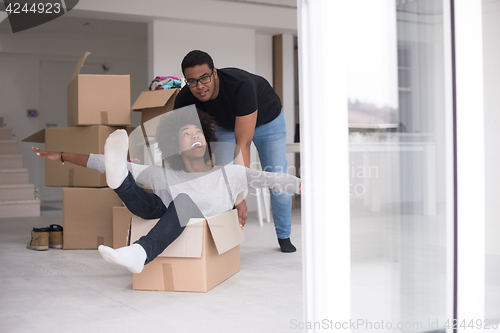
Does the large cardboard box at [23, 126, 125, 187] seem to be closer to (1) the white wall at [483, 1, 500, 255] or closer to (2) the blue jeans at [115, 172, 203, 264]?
(2) the blue jeans at [115, 172, 203, 264]

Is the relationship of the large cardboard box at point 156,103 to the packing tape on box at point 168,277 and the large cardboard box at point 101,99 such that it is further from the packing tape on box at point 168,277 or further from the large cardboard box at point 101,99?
the packing tape on box at point 168,277

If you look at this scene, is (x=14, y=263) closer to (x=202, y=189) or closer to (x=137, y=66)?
(x=202, y=189)

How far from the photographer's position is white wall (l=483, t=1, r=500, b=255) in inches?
43.4

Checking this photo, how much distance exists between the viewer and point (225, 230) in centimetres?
188

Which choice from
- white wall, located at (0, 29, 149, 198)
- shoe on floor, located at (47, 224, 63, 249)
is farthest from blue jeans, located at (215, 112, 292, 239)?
white wall, located at (0, 29, 149, 198)

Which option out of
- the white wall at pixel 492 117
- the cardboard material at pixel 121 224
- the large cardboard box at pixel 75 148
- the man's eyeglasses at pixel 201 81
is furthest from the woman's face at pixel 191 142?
the white wall at pixel 492 117

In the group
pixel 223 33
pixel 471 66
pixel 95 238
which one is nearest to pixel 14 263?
pixel 95 238

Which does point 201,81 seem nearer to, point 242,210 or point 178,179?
point 178,179

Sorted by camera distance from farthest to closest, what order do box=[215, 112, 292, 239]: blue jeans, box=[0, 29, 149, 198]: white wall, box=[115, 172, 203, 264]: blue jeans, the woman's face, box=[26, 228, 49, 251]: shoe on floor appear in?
box=[0, 29, 149, 198]: white wall → box=[26, 228, 49, 251]: shoe on floor → box=[215, 112, 292, 239]: blue jeans → the woman's face → box=[115, 172, 203, 264]: blue jeans

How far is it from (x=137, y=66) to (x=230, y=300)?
5.55 m

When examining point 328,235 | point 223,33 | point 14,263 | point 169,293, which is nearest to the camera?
point 328,235

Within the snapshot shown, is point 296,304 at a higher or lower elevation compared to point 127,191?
lower

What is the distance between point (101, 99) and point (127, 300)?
4.94 feet

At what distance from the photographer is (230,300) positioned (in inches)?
64.4
